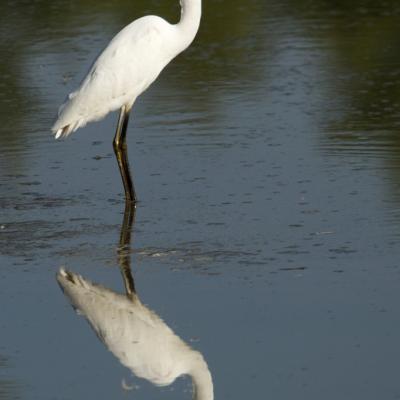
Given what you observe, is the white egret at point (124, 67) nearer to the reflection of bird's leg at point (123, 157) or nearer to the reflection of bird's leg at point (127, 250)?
Result: the reflection of bird's leg at point (123, 157)

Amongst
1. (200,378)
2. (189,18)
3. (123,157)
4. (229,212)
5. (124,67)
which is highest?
(189,18)

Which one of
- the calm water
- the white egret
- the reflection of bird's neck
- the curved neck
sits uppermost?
the curved neck

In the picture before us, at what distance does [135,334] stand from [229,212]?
2279 millimetres

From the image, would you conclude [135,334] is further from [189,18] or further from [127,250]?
[189,18]

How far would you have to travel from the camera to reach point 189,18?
9539 mm

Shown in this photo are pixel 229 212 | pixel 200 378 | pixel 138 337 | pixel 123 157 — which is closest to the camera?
pixel 200 378

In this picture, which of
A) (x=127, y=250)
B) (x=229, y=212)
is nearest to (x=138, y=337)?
(x=127, y=250)

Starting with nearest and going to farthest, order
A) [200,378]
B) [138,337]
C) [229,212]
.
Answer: [200,378]
[138,337]
[229,212]

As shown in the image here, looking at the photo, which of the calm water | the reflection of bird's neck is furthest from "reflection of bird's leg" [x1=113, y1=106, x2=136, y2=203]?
the reflection of bird's neck

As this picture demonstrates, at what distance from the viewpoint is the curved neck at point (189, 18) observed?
9.51 meters

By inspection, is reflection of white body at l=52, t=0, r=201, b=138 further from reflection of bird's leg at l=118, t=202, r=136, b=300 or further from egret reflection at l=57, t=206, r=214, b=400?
egret reflection at l=57, t=206, r=214, b=400

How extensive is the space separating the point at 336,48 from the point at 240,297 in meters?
7.59

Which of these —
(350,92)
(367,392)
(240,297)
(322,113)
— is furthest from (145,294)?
(350,92)

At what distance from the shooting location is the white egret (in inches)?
376
